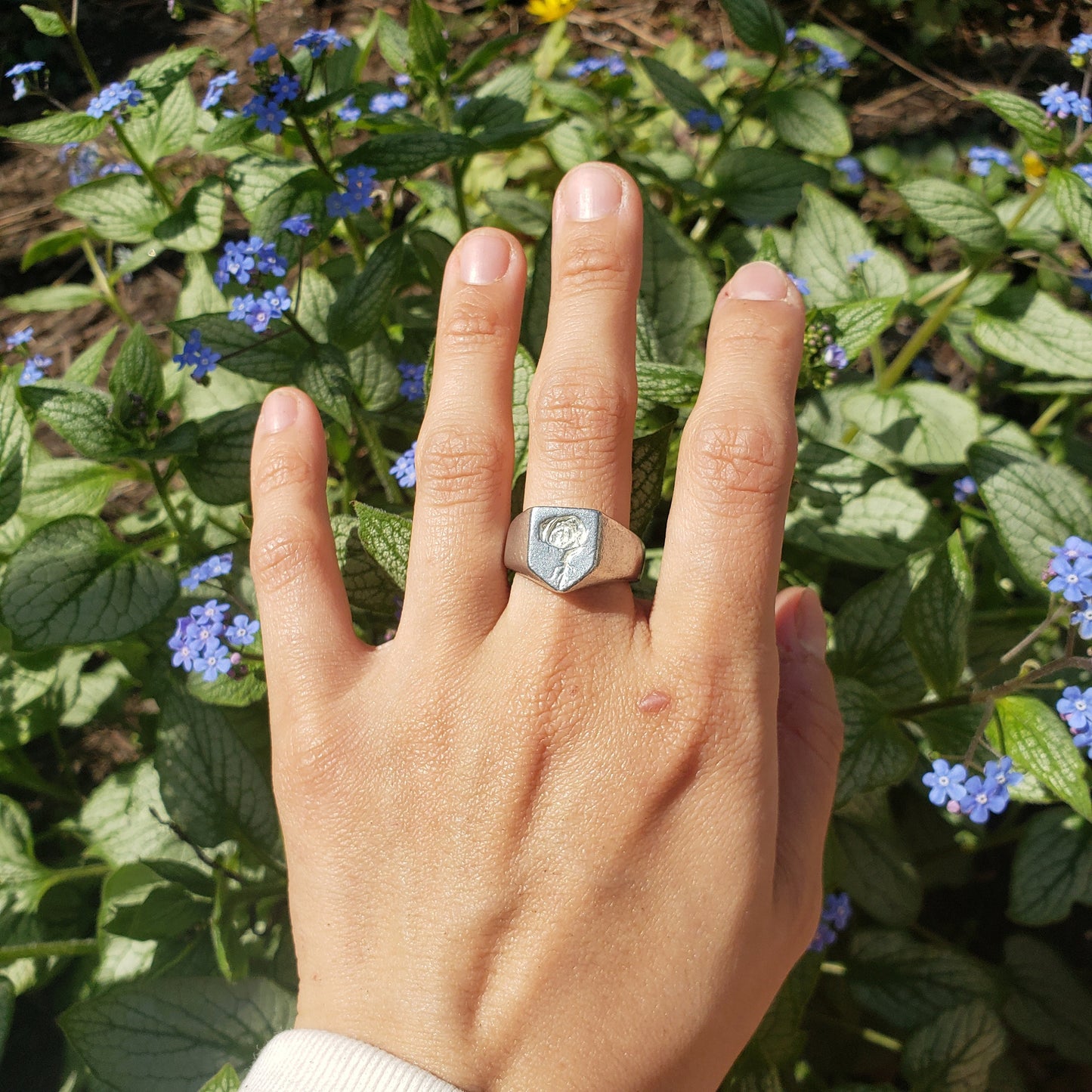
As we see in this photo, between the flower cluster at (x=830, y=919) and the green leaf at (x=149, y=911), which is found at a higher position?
the green leaf at (x=149, y=911)

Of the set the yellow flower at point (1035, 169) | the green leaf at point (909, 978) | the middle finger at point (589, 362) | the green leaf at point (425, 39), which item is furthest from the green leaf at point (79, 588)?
the yellow flower at point (1035, 169)

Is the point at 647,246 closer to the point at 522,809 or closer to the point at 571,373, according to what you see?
the point at 571,373

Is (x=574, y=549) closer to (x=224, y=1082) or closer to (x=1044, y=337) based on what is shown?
(x=224, y=1082)

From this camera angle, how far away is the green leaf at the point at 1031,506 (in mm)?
2473

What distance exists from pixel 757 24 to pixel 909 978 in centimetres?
361

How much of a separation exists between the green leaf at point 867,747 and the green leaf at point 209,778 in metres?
1.75

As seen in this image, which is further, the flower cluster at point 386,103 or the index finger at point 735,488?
the flower cluster at point 386,103

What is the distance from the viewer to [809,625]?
7.19 ft

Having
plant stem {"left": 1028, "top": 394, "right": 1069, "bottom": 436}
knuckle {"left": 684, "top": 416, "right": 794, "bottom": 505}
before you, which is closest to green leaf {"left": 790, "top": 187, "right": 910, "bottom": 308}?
plant stem {"left": 1028, "top": 394, "right": 1069, "bottom": 436}

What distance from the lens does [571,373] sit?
1920 millimetres

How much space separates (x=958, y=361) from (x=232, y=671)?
393cm

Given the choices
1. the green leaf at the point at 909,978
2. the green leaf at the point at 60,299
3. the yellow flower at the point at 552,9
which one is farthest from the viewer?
the yellow flower at the point at 552,9

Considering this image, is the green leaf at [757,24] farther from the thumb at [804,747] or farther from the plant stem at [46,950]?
the plant stem at [46,950]

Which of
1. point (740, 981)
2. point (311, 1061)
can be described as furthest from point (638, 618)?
point (311, 1061)
